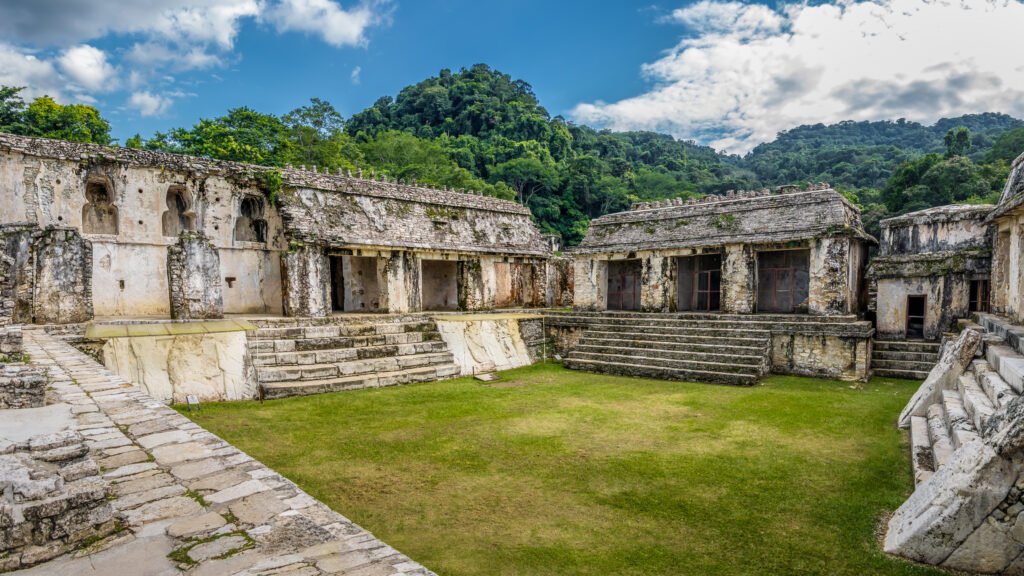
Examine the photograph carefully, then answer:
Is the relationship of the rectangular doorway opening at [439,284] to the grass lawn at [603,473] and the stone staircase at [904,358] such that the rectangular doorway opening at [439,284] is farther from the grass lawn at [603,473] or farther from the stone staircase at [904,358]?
the stone staircase at [904,358]

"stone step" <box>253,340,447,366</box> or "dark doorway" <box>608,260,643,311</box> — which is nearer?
"stone step" <box>253,340,447,366</box>

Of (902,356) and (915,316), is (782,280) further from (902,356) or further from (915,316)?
(902,356)

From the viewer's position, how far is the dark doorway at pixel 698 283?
1775 cm

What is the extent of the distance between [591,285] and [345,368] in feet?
28.5

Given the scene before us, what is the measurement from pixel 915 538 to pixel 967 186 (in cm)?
3431

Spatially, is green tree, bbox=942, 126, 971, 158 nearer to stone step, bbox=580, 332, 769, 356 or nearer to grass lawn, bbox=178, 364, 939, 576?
stone step, bbox=580, 332, 769, 356

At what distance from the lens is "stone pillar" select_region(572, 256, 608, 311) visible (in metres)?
16.9

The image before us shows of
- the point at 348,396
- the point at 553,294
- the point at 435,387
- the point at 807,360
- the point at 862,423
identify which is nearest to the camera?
the point at 862,423

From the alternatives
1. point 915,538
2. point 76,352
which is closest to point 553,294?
point 76,352

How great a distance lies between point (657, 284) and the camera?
1566cm

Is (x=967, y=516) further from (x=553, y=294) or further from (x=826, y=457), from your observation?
(x=553, y=294)

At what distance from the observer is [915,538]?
4117mm

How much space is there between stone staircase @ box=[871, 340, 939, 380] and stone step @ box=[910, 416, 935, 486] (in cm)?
546

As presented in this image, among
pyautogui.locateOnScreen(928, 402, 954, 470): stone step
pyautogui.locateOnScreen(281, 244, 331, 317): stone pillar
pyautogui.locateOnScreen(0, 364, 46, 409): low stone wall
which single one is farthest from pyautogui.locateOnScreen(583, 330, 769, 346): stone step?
pyautogui.locateOnScreen(0, 364, 46, 409): low stone wall
